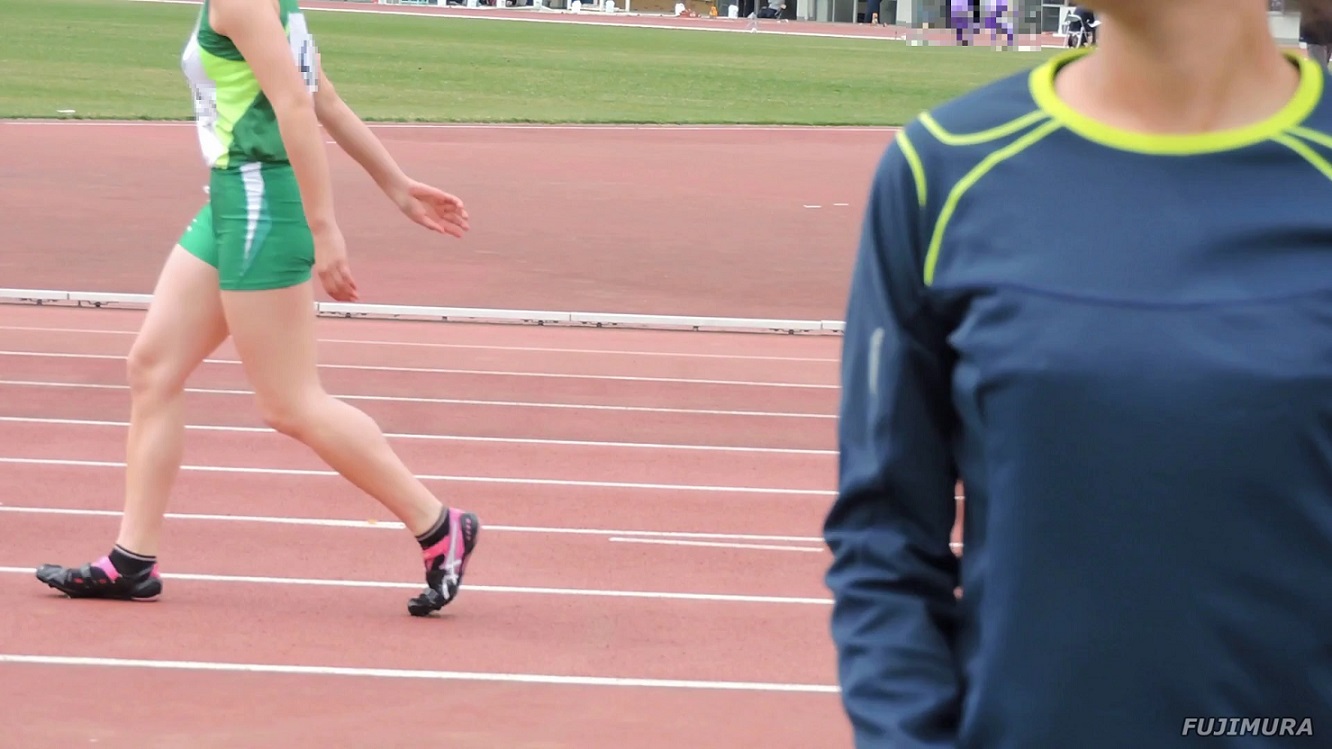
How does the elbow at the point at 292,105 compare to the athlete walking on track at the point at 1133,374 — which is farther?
the elbow at the point at 292,105

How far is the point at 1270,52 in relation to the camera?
1.76m

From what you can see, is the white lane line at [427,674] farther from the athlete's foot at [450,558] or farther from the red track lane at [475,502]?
the red track lane at [475,502]

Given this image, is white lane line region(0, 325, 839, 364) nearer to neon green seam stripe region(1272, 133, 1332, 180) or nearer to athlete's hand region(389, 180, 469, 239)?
athlete's hand region(389, 180, 469, 239)

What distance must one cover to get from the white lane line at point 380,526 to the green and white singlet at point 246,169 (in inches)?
70.2

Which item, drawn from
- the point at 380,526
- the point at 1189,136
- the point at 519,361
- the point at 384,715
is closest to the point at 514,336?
the point at 519,361

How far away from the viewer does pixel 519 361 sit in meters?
10.3

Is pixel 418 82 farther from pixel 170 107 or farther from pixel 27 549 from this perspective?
pixel 27 549

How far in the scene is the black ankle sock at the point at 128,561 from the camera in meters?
5.55

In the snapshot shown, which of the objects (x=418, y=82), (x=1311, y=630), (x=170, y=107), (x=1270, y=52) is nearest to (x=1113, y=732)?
(x=1311, y=630)

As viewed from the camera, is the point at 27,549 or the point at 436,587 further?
A: the point at 27,549

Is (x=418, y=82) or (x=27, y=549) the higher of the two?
(x=27, y=549)

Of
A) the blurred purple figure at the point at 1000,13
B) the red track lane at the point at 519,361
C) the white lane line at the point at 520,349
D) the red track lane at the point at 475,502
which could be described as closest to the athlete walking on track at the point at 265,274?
the red track lane at the point at 475,502

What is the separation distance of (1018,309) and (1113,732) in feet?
1.16

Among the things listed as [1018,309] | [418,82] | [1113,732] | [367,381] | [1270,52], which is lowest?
Answer: [418,82]
